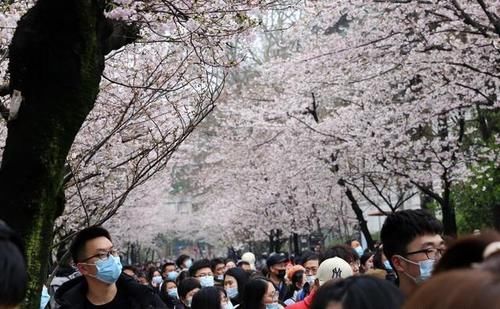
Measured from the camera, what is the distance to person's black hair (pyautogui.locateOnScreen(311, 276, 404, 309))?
246 centimetres

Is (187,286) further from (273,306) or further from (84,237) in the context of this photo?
(84,237)

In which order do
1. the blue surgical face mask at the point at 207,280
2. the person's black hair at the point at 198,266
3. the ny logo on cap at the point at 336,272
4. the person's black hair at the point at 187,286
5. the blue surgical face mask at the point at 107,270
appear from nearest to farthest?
the blue surgical face mask at the point at 107,270 < the ny logo on cap at the point at 336,272 < the person's black hair at the point at 187,286 < the blue surgical face mask at the point at 207,280 < the person's black hair at the point at 198,266

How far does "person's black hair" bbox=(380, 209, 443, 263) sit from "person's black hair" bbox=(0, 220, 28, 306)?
95.4 inches

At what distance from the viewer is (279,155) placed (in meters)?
22.7

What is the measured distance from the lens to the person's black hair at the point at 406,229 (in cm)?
438

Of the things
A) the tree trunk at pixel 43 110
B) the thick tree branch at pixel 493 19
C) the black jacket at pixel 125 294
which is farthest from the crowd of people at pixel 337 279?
the thick tree branch at pixel 493 19

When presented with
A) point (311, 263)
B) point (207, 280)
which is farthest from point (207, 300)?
point (311, 263)

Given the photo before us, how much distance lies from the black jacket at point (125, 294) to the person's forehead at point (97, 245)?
20 cm

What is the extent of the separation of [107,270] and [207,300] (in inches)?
53.8

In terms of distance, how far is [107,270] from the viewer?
16.3 ft

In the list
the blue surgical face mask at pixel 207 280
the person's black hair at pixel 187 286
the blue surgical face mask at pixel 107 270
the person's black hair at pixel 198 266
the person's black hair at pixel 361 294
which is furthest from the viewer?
the person's black hair at pixel 198 266

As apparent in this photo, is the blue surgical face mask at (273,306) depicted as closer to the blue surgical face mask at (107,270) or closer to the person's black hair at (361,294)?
the blue surgical face mask at (107,270)

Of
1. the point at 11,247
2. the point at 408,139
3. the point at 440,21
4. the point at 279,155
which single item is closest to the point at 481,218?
the point at 408,139

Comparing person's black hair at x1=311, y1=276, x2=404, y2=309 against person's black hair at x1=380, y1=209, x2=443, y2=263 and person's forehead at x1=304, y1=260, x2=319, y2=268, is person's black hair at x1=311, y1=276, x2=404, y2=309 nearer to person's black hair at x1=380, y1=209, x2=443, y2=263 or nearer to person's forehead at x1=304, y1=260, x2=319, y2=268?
person's black hair at x1=380, y1=209, x2=443, y2=263
